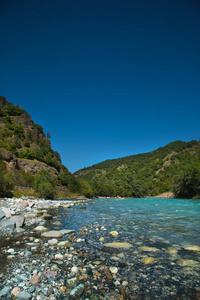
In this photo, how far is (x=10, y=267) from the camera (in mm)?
4113

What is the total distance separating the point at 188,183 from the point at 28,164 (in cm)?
6223

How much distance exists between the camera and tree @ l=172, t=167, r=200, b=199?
54.4 metres

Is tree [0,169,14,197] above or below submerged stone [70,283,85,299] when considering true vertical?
above

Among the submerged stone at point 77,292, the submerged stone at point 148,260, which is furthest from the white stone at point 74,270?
the submerged stone at point 148,260

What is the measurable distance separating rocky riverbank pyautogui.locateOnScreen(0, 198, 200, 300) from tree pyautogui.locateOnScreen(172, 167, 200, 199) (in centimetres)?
5540

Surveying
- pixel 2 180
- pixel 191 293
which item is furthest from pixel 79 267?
pixel 2 180

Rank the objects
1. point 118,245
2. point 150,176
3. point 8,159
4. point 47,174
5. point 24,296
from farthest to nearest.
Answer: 1. point 150,176
2. point 47,174
3. point 8,159
4. point 118,245
5. point 24,296

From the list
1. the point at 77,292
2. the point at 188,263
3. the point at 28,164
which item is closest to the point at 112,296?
the point at 77,292

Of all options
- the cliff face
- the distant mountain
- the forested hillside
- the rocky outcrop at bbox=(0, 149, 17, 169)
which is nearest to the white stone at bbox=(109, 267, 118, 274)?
the forested hillside

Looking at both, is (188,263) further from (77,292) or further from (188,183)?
(188,183)

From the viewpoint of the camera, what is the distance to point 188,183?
56.0 meters

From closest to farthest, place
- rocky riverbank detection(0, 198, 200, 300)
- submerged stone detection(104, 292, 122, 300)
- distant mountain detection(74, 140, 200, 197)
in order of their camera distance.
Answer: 1. submerged stone detection(104, 292, 122, 300)
2. rocky riverbank detection(0, 198, 200, 300)
3. distant mountain detection(74, 140, 200, 197)

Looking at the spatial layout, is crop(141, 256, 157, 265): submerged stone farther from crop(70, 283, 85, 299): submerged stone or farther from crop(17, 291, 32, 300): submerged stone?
crop(17, 291, 32, 300): submerged stone

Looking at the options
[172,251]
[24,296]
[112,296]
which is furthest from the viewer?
[172,251]
